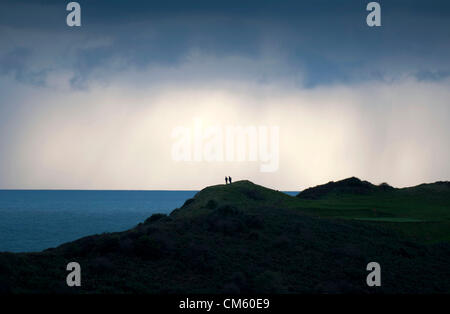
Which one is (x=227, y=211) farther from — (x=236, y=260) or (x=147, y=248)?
(x=147, y=248)

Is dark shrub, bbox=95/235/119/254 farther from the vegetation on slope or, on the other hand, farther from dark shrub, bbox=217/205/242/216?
dark shrub, bbox=217/205/242/216

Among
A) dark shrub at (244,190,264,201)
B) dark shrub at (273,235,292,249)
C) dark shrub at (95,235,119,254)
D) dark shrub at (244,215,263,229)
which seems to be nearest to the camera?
dark shrub at (95,235,119,254)

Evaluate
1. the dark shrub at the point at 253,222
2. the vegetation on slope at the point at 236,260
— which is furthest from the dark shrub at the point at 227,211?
the dark shrub at the point at 253,222

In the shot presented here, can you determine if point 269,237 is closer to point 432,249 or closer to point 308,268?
Answer: point 308,268

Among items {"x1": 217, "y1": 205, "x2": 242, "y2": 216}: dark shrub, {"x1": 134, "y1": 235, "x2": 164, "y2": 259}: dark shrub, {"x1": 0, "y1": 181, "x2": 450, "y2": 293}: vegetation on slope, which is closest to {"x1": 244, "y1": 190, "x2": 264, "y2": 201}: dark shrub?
{"x1": 0, "y1": 181, "x2": 450, "y2": 293}: vegetation on slope

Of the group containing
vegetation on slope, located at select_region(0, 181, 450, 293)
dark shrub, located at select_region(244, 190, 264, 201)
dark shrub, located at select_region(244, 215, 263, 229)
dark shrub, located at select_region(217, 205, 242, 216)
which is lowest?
vegetation on slope, located at select_region(0, 181, 450, 293)

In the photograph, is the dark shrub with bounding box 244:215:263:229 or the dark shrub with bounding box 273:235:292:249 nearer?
the dark shrub with bounding box 273:235:292:249

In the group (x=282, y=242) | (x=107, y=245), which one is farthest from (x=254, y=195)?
(x=107, y=245)

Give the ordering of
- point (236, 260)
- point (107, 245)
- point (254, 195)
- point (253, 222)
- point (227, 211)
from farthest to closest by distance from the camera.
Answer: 1. point (254, 195)
2. point (227, 211)
3. point (253, 222)
4. point (107, 245)
5. point (236, 260)

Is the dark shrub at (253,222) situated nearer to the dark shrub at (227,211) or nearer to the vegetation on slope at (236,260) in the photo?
the vegetation on slope at (236,260)

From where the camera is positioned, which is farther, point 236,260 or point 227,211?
point 227,211

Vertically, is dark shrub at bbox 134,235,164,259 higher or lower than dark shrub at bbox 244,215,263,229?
lower

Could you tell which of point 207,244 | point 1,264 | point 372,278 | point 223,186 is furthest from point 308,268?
point 223,186

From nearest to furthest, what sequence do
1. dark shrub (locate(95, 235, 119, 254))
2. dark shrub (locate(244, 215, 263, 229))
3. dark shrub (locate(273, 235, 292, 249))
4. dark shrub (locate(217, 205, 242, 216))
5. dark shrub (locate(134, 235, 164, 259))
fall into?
dark shrub (locate(134, 235, 164, 259)) < dark shrub (locate(95, 235, 119, 254)) < dark shrub (locate(273, 235, 292, 249)) < dark shrub (locate(244, 215, 263, 229)) < dark shrub (locate(217, 205, 242, 216))
